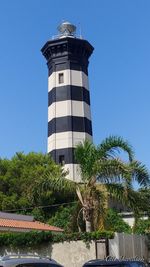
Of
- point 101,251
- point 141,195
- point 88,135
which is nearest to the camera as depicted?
point 101,251

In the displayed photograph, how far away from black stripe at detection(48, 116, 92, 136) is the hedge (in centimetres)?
2675

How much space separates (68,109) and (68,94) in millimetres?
1842

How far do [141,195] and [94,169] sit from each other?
2.64m

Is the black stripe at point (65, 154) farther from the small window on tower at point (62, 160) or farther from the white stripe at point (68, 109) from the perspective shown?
the white stripe at point (68, 109)

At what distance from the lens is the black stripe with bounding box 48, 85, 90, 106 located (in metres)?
51.8

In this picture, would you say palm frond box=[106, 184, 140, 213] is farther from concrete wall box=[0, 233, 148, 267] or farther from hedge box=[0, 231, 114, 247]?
hedge box=[0, 231, 114, 247]

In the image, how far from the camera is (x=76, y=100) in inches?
2034

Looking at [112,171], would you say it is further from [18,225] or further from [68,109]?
[68,109]

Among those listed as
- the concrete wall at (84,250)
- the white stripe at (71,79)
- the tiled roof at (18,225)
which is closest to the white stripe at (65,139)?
the white stripe at (71,79)

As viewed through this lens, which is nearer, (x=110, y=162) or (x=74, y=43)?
(x=110, y=162)

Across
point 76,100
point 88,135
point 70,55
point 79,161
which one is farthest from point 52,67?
point 79,161

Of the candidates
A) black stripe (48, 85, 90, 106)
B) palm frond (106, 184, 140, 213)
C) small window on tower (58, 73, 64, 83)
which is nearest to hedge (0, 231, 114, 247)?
palm frond (106, 184, 140, 213)

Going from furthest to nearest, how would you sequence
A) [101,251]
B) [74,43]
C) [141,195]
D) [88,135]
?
[74,43] < [88,135] < [141,195] < [101,251]

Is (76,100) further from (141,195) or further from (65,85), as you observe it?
(141,195)
